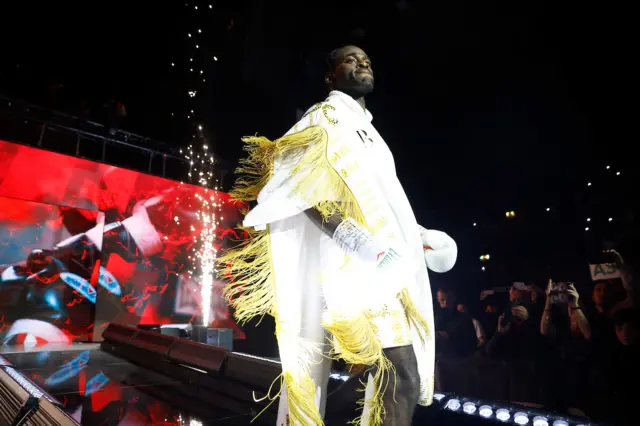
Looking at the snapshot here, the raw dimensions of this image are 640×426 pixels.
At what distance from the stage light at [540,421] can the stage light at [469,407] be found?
262mm

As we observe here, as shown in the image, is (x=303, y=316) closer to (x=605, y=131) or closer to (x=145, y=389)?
(x=145, y=389)

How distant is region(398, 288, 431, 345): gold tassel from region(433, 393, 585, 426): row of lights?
82cm

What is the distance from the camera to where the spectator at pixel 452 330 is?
13.8 feet

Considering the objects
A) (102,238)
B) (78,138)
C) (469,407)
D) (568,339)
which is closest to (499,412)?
(469,407)

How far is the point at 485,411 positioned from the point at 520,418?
154 mm

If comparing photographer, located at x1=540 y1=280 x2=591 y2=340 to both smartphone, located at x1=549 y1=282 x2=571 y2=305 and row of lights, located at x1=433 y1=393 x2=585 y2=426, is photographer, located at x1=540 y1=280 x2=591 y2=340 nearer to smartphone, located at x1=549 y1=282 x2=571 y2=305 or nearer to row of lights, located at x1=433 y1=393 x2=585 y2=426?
smartphone, located at x1=549 y1=282 x2=571 y2=305

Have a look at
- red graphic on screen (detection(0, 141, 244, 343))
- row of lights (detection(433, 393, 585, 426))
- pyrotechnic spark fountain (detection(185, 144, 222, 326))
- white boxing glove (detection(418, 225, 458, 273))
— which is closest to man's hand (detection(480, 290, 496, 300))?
row of lights (detection(433, 393, 585, 426))

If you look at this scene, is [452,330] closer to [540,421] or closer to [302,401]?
[540,421]

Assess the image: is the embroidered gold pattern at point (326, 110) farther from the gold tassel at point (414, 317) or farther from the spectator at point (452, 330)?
the spectator at point (452, 330)

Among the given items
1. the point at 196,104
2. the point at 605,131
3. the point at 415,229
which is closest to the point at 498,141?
the point at 605,131

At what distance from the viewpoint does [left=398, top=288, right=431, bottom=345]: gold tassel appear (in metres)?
1.36

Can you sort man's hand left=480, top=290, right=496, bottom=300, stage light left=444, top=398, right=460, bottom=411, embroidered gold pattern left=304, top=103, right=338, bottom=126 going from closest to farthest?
1. embroidered gold pattern left=304, top=103, right=338, bottom=126
2. stage light left=444, top=398, right=460, bottom=411
3. man's hand left=480, top=290, right=496, bottom=300

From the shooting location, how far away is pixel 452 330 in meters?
4.28

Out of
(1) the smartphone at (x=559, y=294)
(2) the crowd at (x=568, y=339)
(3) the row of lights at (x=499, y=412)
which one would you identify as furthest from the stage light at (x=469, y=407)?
(1) the smartphone at (x=559, y=294)
